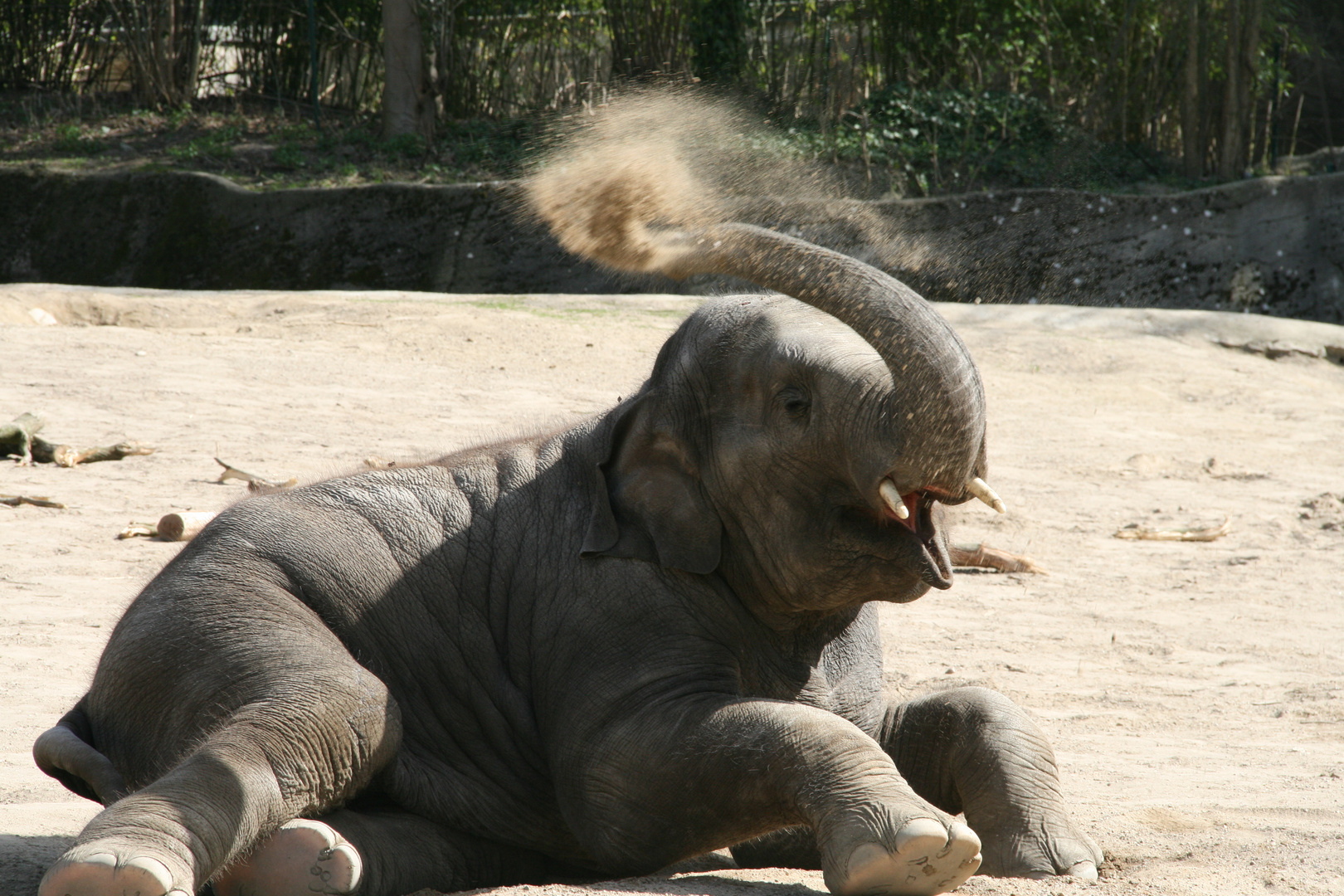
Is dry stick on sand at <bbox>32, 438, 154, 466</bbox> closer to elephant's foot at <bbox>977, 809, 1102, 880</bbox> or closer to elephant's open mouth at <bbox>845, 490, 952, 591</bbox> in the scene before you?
elephant's open mouth at <bbox>845, 490, 952, 591</bbox>

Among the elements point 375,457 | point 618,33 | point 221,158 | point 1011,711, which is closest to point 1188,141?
point 618,33

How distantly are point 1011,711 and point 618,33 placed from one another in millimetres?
15998

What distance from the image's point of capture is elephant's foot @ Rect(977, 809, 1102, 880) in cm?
297

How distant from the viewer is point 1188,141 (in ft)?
58.1

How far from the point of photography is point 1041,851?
2996 millimetres

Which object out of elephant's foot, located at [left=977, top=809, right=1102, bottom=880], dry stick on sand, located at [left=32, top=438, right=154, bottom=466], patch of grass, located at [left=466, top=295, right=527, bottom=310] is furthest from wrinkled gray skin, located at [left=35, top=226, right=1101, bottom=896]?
patch of grass, located at [left=466, top=295, right=527, bottom=310]

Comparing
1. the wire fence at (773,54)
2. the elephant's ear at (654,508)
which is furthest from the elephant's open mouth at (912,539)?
the wire fence at (773,54)

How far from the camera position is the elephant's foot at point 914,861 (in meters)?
2.44

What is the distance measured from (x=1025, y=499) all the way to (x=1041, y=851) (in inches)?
203

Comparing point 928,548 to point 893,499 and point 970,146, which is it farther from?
point 970,146

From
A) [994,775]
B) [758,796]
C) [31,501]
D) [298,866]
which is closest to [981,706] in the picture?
[994,775]

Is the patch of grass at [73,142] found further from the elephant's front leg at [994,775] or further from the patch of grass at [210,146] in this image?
the elephant's front leg at [994,775]

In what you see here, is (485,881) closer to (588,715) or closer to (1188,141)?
(588,715)

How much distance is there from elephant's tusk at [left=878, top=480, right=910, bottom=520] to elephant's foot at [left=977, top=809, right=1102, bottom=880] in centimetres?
81
